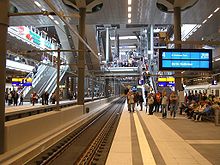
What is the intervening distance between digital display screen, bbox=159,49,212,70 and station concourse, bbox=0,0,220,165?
0.18 ft

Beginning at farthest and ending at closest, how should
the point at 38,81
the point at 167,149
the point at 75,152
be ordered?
1. the point at 38,81
2. the point at 75,152
3. the point at 167,149

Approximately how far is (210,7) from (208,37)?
1057 centimetres

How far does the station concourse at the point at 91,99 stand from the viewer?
759 cm

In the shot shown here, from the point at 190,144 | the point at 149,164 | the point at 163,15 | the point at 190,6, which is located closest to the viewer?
the point at 149,164

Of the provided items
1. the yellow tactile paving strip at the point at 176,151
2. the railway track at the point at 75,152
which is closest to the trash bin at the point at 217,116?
the yellow tactile paving strip at the point at 176,151

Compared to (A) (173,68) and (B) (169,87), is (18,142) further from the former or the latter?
(B) (169,87)

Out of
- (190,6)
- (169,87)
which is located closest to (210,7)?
(190,6)

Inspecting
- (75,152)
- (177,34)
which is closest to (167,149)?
(75,152)

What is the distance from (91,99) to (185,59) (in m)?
12.5

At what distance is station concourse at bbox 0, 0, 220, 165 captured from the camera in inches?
299

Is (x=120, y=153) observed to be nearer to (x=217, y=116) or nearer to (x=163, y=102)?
(x=217, y=116)

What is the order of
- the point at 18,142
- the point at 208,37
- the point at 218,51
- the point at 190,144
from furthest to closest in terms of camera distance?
the point at 208,37, the point at 218,51, the point at 190,144, the point at 18,142

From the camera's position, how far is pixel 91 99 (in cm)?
2847

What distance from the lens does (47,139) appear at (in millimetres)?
9719
